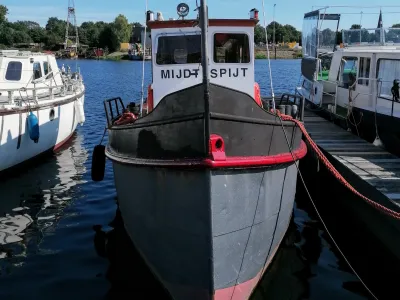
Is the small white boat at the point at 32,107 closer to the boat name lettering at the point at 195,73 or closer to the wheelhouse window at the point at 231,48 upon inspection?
the boat name lettering at the point at 195,73

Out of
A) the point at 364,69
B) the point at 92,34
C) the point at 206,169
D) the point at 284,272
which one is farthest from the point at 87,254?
the point at 92,34

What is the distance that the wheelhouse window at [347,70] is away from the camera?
14.6 metres

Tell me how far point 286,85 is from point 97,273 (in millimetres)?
34492

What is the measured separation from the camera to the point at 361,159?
10445mm

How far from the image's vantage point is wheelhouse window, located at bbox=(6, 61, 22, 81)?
15312 mm

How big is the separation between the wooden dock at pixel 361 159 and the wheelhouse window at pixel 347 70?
1.77 metres

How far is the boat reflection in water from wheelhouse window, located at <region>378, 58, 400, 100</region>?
339 inches

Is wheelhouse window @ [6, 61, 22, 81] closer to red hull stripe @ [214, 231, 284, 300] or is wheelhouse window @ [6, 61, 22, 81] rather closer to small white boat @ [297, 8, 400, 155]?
small white boat @ [297, 8, 400, 155]

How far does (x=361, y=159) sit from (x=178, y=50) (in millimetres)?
5183

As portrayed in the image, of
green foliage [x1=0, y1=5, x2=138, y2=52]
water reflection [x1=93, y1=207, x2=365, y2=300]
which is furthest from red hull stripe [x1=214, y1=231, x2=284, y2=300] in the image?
green foliage [x1=0, y1=5, x2=138, y2=52]

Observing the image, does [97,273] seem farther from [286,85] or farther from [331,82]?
[286,85]

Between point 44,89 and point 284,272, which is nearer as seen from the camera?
point 284,272

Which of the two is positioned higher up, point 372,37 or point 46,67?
point 372,37

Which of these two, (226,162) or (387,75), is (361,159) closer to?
(387,75)
